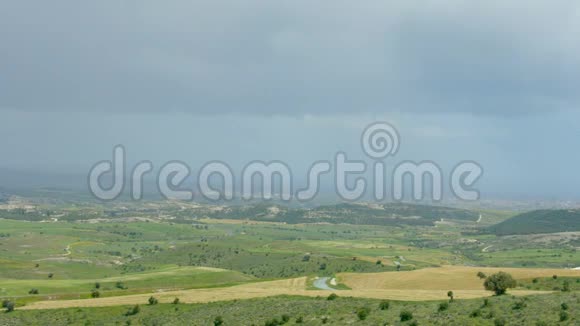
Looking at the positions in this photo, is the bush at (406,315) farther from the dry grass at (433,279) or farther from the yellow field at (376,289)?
the dry grass at (433,279)

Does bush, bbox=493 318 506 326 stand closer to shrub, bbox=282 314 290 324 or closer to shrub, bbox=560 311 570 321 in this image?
shrub, bbox=560 311 570 321

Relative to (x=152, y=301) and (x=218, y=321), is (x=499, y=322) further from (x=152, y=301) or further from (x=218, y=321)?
(x=152, y=301)

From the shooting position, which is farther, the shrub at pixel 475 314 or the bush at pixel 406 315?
the bush at pixel 406 315

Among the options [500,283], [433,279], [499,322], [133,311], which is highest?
[499,322]

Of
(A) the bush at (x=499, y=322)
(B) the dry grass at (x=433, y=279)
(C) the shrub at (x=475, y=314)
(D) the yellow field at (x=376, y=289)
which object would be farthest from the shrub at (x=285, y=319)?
(B) the dry grass at (x=433, y=279)

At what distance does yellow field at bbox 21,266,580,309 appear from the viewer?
278ft

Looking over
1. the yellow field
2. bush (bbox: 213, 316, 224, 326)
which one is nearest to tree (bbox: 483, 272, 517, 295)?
the yellow field

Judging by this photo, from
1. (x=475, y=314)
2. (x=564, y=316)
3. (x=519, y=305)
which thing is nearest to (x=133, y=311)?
(x=475, y=314)

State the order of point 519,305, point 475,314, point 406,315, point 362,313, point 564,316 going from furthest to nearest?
point 362,313 → point 519,305 → point 406,315 → point 475,314 → point 564,316

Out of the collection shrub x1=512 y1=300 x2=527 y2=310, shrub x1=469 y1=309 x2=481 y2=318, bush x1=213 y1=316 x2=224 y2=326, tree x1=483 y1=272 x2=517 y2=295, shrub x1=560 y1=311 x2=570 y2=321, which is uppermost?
shrub x1=560 y1=311 x2=570 y2=321

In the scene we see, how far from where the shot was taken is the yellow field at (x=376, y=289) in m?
84.8

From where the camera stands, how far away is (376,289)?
97688mm

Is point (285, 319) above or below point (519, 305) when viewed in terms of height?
below

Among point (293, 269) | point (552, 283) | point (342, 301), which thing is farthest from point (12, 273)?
point (552, 283)
